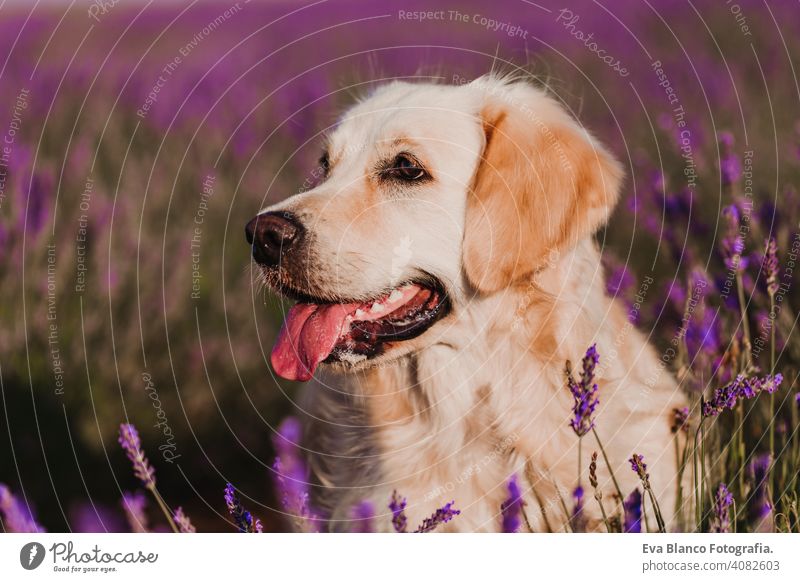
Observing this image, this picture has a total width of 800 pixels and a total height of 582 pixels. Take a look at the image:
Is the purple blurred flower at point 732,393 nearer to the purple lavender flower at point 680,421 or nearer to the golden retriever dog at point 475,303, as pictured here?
the purple lavender flower at point 680,421

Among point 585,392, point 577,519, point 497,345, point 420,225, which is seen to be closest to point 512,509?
point 577,519

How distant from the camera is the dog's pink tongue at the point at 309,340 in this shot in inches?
134

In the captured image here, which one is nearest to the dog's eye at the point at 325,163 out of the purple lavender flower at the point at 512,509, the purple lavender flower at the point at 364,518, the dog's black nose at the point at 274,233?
the dog's black nose at the point at 274,233

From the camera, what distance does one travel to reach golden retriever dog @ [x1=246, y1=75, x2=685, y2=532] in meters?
3.38

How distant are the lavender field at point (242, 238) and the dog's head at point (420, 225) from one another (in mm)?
559

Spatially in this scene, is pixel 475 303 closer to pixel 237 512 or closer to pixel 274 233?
pixel 274 233

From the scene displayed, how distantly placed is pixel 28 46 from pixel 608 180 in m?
5.17

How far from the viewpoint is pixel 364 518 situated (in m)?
3.62

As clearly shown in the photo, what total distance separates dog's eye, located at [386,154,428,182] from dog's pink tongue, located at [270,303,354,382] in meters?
0.58

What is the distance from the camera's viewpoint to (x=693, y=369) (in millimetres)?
3691

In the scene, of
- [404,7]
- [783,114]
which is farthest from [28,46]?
[783,114]

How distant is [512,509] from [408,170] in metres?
1.41

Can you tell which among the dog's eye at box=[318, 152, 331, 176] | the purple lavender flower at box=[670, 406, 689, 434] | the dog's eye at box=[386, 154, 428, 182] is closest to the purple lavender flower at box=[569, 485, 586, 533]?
the purple lavender flower at box=[670, 406, 689, 434]
